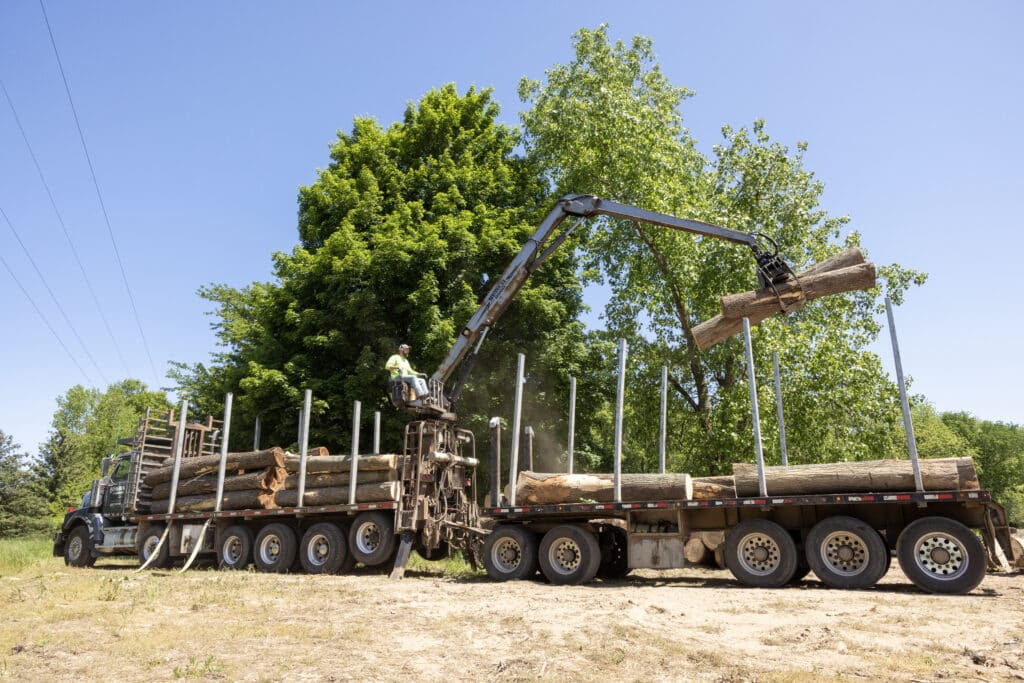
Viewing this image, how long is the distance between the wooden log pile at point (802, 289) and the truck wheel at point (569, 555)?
4.38 m

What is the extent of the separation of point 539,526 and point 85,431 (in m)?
63.3

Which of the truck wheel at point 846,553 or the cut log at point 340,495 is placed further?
the cut log at point 340,495

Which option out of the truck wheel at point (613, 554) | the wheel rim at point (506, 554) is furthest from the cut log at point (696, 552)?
the wheel rim at point (506, 554)

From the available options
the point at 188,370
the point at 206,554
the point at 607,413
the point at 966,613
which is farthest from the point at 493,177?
the point at 188,370

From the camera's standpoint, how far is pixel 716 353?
23.0m

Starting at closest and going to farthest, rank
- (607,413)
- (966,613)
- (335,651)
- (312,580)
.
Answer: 1. (335,651)
2. (966,613)
3. (312,580)
4. (607,413)

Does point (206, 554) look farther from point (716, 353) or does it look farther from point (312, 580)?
point (716, 353)

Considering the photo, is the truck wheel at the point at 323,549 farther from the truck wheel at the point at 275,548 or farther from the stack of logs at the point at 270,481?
the stack of logs at the point at 270,481

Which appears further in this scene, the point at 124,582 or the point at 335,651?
the point at 124,582

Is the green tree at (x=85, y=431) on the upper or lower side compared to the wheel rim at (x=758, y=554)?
upper

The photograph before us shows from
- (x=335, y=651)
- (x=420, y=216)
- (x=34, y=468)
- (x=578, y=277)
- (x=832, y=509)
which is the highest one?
(x=420, y=216)

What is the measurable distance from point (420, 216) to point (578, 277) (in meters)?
5.93

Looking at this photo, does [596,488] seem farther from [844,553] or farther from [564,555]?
[844,553]

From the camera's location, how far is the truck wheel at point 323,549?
1566 centimetres
